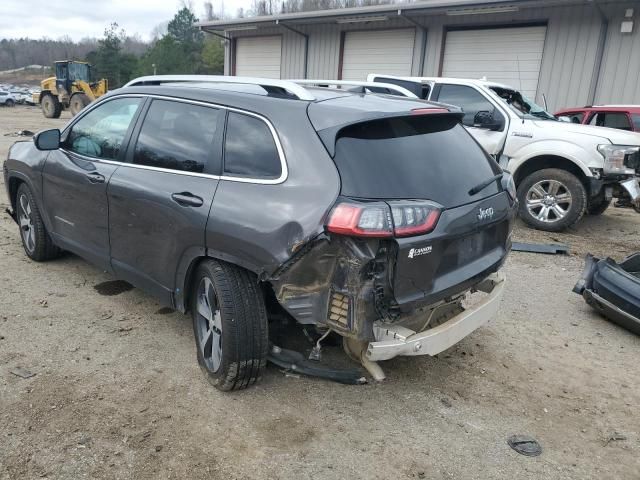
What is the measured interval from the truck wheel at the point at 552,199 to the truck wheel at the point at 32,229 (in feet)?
19.9

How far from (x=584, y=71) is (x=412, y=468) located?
1377 cm

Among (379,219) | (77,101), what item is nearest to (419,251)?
(379,219)

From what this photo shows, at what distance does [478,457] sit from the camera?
9.02ft

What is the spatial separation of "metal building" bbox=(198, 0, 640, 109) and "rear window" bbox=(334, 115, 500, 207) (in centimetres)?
1189

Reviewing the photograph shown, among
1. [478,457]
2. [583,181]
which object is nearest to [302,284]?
[478,457]

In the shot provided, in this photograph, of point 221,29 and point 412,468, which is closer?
point 412,468

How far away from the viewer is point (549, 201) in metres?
7.46

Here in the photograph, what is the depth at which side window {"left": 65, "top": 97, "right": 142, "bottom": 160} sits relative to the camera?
396 cm

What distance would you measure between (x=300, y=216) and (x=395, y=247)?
0.50 m

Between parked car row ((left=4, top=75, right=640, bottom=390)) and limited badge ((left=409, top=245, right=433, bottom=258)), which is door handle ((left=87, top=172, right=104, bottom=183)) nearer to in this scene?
parked car row ((left=4, top=75, right=640, bottom=390))

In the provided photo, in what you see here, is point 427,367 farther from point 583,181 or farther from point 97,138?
point 583,181

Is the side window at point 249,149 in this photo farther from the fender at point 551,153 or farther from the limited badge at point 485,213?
the fender at point 551,153

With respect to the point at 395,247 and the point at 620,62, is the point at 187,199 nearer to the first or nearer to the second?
the point at 395,247

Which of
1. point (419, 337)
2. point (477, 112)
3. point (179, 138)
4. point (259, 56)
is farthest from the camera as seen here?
point (259, 56)
